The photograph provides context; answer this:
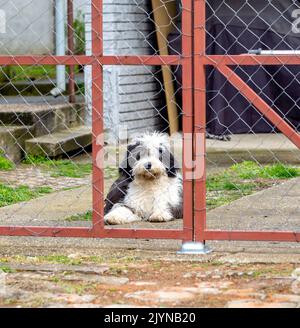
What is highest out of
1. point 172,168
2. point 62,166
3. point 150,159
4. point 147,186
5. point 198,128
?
point 198,128

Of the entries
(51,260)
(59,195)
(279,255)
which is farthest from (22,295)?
(59,195)

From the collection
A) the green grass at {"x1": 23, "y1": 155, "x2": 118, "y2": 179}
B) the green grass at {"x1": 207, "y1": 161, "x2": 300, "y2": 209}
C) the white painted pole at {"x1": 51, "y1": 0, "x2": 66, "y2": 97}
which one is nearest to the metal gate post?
the green grass at {"x1": 207, "y1": 161, "x2": 300, "y2": 209}

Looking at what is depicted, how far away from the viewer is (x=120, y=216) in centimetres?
828

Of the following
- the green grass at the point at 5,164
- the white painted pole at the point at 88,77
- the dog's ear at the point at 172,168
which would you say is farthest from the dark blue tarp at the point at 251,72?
the dog's ear at the point at 172,168

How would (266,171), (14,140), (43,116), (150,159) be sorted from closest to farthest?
(150,159) < (266,171) < (14,140) < (43,116)

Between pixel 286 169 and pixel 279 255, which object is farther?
pixel 286 169

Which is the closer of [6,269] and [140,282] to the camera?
[140,282]

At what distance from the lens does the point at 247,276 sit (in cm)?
644

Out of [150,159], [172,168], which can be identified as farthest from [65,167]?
[150,159]

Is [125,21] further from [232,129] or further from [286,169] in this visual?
[286,169]

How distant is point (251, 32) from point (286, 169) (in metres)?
2.76

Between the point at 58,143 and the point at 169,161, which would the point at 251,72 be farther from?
the point at 169,161

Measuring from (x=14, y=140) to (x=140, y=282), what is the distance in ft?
18.4

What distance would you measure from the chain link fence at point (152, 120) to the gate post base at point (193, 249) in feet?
0.18
